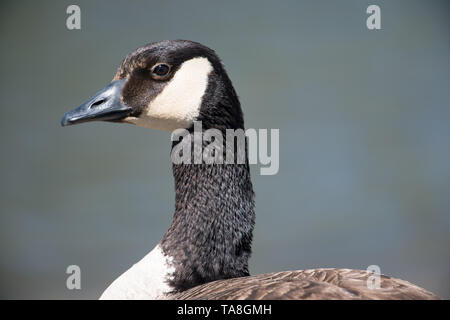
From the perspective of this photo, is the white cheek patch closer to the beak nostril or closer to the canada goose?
the canada goose

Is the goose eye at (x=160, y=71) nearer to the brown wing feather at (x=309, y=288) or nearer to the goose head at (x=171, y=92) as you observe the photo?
the goose head at (x=171, y=92)

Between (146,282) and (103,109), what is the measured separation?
2.10 ft

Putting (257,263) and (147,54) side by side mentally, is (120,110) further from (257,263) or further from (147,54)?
(257,263)

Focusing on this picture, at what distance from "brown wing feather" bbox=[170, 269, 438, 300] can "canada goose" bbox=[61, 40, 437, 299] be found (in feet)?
0.54

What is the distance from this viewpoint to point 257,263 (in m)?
5.03

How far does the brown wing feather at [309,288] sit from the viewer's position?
52.9 inches

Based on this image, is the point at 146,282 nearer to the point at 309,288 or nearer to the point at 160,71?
the point at 309,288

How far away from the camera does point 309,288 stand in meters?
1.37

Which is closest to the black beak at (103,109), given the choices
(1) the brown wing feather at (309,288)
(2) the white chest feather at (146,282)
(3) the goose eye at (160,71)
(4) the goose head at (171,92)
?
(4) the goose head at (171,92)

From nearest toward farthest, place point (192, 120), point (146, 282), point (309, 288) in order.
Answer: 1. point (309, 288)
2. point (146, 282)
3. point (192, 120)

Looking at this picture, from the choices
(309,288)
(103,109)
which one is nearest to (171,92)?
(103,109)

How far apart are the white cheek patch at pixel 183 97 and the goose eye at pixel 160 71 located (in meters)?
0.04
